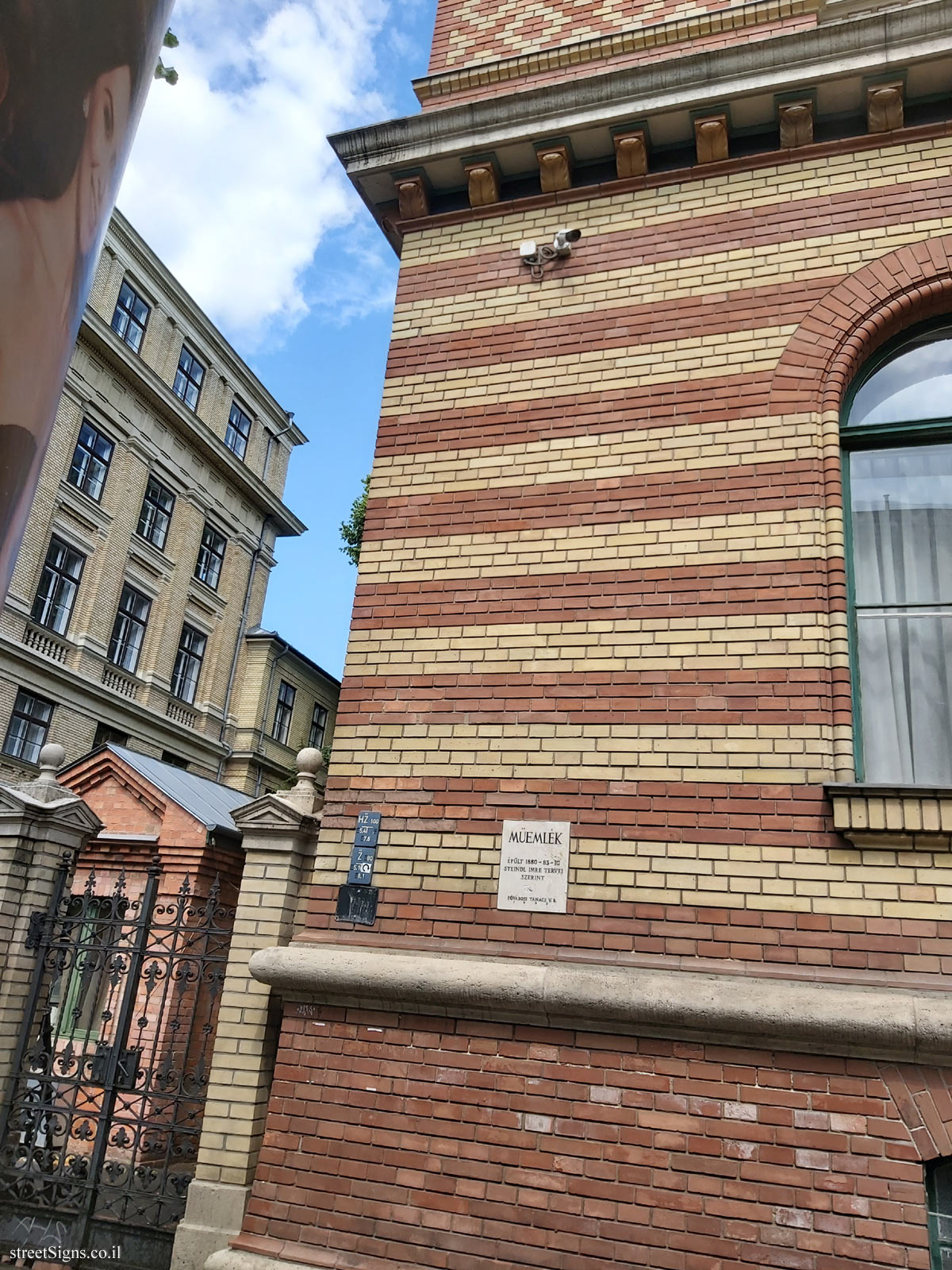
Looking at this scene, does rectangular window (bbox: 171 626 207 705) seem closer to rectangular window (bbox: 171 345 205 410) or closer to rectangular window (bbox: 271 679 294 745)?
rectangular window (bbox: 271 679 294 745)

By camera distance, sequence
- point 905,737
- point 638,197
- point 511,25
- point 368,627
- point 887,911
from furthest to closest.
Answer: point 511,25 → point 638,197 → point 368,627 → point 905,737 → point 887,911

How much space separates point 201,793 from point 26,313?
13.2m

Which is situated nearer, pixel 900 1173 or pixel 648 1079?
pixel 900 1173

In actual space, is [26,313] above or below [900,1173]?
above

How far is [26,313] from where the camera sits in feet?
5.06

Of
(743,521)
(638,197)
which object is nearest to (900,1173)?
(743,521)

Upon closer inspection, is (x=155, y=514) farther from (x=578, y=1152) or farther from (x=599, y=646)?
(x=578, y=1152)

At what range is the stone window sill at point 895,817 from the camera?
4582mm

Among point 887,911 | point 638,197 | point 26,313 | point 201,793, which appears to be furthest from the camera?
point 201,793

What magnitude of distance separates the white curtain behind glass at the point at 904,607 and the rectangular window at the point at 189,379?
29740mm

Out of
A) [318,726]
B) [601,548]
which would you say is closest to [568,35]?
[601,548]

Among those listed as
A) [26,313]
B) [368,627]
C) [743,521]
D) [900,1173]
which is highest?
[743,521]

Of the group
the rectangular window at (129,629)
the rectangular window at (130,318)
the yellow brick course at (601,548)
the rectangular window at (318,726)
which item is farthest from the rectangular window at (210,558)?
the yellow brick course at (601,548)

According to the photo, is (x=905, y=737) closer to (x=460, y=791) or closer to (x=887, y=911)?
(x=887, y=911)
